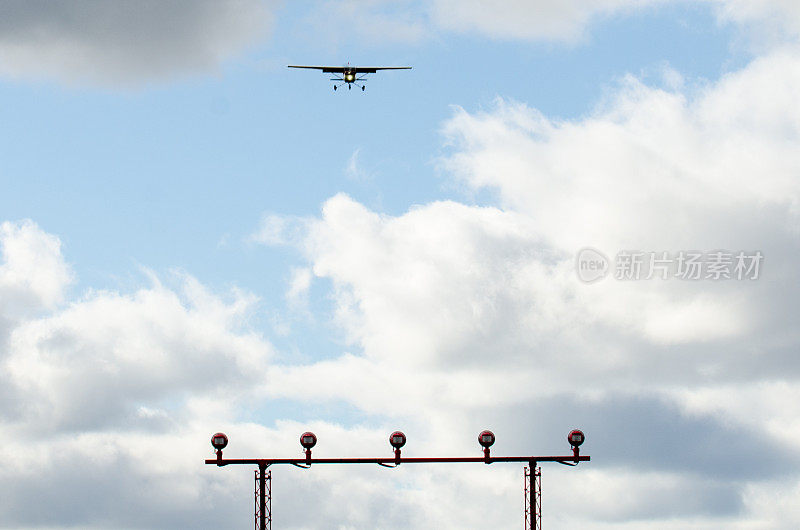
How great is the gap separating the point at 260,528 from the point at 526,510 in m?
9.45

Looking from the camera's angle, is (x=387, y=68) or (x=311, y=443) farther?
(x=387, y=68)

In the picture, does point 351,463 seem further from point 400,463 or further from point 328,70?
point 328,70

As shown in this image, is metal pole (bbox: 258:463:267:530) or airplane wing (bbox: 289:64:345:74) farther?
airplane wing (bbox: 289:64:345:74)

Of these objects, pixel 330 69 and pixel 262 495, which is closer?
pixel 262 495

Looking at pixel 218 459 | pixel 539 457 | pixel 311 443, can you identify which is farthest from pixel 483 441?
pixel 218 459

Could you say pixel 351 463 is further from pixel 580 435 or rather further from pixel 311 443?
pixel 580 435

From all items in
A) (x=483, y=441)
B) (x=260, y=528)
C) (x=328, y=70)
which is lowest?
(x=260, y=528)

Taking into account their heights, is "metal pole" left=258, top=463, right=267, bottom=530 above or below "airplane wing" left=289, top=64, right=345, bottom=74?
below

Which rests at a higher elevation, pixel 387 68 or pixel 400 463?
pixel 387 68

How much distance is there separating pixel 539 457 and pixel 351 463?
22.1 feet

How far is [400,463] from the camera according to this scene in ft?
143

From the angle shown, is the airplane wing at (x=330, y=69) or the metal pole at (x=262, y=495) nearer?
the metal pole at (x=262, y=495)

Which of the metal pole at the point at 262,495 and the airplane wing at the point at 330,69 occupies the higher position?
the airplane wing at the point at 330,69

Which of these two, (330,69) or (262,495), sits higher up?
(330,69)
